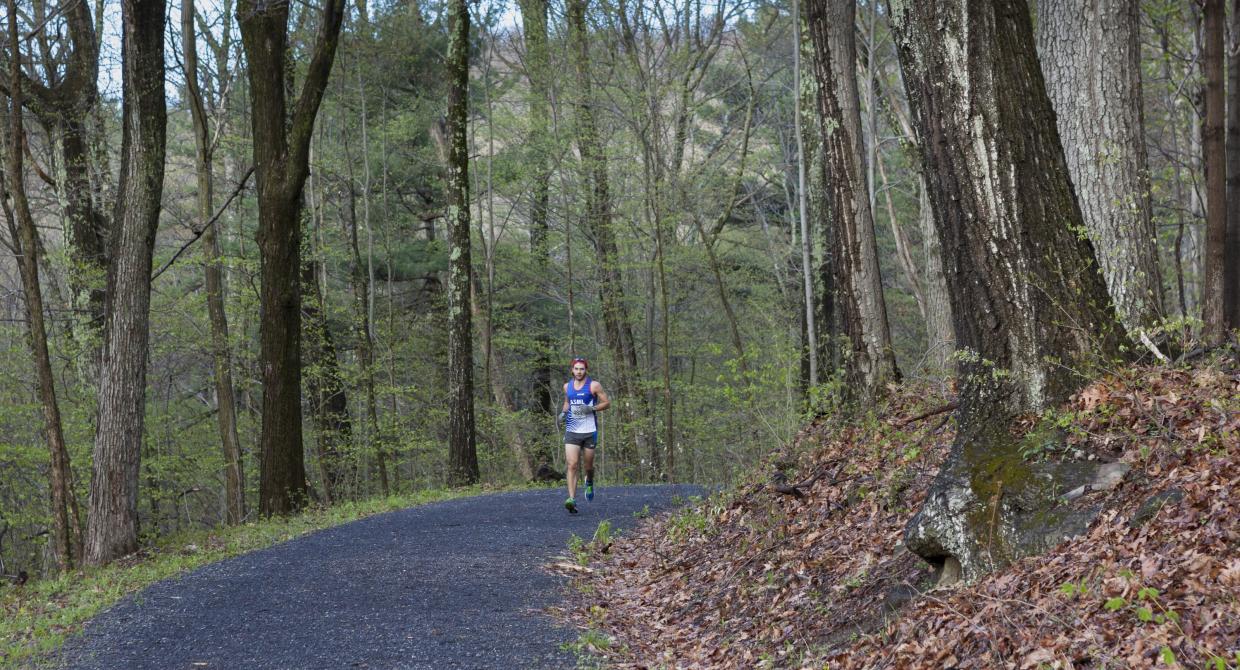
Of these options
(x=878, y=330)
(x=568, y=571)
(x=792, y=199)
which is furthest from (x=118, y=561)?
(x=792, y=199)

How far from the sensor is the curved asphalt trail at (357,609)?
21.1ft

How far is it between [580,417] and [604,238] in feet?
43.6

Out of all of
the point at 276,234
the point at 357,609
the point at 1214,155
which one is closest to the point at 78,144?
the point at 276,234

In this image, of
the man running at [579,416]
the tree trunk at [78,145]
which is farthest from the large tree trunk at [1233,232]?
the tree trunk at [78,145]

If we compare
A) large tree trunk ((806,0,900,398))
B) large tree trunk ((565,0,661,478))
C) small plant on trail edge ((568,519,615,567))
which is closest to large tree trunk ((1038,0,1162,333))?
large tree trunk ((806,0,900,398))

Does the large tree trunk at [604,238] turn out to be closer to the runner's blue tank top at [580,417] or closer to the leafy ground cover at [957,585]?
the runner's blue tank top at [580,417]

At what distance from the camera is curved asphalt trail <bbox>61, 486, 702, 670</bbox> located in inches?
254

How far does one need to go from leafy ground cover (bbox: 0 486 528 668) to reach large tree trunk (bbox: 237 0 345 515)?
0.89 metres

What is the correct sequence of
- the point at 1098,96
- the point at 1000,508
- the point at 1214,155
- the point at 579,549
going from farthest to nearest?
the point at 1214,155
the point at 579,549
the point at 1098,96
the point at 1000,508

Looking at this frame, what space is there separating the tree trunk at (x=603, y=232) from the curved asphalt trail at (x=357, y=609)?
13.5 metres

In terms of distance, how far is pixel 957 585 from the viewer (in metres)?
5.18

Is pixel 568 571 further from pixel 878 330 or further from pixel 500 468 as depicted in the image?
pixel 500 468

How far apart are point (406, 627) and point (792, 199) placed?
23688 millimetres

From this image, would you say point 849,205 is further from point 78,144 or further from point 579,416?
point 78,144
